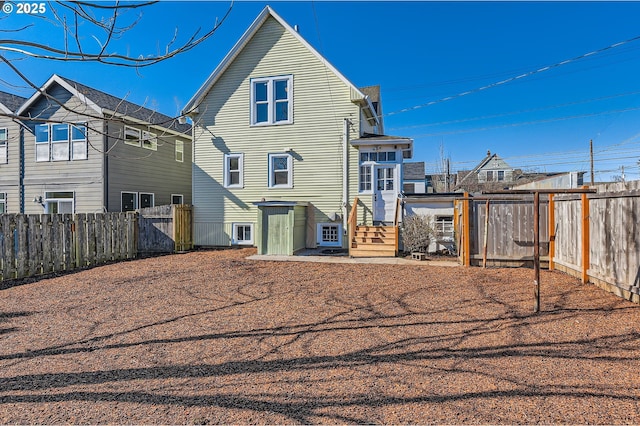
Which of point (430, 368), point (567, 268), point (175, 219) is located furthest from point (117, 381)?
point (175, 219)

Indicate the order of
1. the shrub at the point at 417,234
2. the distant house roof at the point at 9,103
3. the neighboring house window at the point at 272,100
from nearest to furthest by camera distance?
the shrub at the point at 417,234
the neighboring house window at the point at 272,100
the distant house roof at the point at 9,103

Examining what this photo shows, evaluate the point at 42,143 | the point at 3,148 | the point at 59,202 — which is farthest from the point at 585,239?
the point at 3,148

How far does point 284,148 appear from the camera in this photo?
47.5 feet

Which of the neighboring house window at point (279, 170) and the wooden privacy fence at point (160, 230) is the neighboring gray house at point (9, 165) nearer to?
the wooden privacy fence at point (160, 230)

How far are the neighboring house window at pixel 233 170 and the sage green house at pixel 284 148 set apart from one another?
1.6 inches

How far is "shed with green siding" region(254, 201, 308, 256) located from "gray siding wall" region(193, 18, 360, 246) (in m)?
1.84

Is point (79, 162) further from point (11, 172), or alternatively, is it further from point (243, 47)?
point (243, 47)

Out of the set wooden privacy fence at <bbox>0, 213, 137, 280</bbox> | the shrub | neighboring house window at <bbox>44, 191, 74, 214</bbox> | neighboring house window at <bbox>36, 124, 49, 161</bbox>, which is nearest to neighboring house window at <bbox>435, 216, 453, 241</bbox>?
the shrub

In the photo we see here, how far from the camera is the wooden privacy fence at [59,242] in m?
8.38

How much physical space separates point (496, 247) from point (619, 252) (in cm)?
339

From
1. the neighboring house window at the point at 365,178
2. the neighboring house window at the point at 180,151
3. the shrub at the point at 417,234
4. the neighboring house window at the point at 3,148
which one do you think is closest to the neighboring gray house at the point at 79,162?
the neighboring house window at the point at 3,148

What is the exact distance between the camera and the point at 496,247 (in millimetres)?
9445

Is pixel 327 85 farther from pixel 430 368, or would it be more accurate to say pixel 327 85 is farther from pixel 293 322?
pixel 430 368

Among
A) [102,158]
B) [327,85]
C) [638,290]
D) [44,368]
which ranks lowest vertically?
[44,368]
